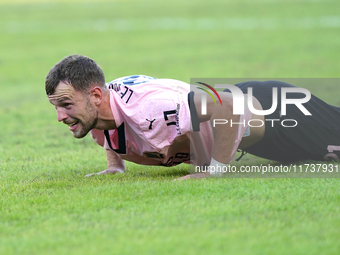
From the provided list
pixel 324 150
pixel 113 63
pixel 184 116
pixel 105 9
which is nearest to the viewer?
pixel 184 116

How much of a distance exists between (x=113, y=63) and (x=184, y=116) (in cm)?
1124

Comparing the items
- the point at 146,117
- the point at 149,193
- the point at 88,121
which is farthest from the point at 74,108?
the point at 149,193

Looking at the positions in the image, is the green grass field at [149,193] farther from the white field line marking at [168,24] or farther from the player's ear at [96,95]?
the white field line marking at [168,24]

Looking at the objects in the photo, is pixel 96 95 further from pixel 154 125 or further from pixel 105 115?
pixel 154 125

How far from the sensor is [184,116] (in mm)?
3707

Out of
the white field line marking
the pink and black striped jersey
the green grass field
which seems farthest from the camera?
the white field line marking

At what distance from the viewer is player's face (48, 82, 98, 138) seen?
11.9 feet

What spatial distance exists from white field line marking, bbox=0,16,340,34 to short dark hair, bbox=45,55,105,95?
53.8 ft

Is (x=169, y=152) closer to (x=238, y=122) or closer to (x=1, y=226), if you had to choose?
(x=238, y=122)

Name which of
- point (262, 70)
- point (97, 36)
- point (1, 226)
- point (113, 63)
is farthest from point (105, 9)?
point (1, 226)

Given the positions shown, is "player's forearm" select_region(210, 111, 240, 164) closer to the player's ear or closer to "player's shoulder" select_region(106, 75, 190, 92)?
"player's shoulder" select_region(106, 75, 190, 92)

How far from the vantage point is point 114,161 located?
14.6 ft

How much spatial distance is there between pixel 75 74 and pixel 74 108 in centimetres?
26

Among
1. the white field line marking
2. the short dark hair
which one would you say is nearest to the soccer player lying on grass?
the short dark hair
